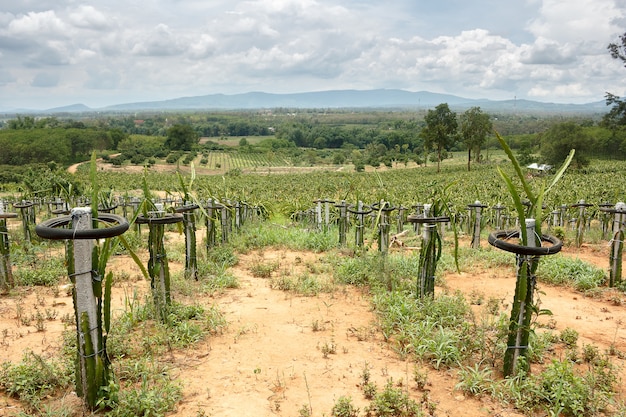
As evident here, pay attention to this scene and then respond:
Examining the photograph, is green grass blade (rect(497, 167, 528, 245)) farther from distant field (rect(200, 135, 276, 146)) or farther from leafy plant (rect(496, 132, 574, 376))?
distant field (rect(200, 135, 276, 146))

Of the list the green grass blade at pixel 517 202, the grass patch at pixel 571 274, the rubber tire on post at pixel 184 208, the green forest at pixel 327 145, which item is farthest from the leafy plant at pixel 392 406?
the green forest at pixel 327 145

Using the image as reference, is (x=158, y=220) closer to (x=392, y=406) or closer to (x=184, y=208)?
(x=184, y=208)

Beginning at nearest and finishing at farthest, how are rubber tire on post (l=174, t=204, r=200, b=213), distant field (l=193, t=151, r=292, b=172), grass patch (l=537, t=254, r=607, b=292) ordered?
rubber tire on post (l=174, t=204, r=200, b=213) < grass patch (l=537, t=254, r=607, b=292) < distant field (l=193, t=151, r=292, b=172)

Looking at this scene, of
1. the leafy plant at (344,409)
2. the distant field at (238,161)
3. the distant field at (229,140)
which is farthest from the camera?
the distant field at (229,140)

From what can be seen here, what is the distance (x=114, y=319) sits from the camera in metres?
5.42

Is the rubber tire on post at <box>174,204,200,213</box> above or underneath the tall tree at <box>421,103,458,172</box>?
underneath

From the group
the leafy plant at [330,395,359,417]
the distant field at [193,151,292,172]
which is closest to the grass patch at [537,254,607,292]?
the leafy plant at [330,395,359,417]

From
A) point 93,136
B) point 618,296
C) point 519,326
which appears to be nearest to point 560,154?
point 618,296

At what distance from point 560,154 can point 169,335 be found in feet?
141

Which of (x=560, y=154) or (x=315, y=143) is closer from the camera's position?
(x=560, y=154)

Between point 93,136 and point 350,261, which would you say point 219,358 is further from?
point 93,136

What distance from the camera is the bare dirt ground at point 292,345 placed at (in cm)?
378

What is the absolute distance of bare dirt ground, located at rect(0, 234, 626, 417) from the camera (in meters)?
3.78

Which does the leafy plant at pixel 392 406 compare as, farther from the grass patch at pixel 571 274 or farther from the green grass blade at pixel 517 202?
the grass patch at pixel 571 274
